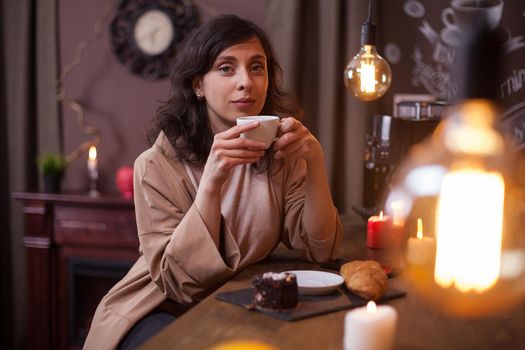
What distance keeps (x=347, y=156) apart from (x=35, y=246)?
173 centimetres

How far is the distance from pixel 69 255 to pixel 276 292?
8.16 ft

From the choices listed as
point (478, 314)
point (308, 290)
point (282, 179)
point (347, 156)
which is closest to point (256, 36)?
point (282, 179)

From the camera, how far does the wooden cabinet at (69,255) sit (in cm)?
338

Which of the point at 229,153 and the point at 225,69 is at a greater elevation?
the point at 225,69

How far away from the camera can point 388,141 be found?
2500mm

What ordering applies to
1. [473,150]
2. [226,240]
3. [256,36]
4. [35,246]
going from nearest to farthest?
[473,150] < [226,240] < [256,36] < [35,246]

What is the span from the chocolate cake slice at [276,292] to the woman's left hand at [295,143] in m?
0.47

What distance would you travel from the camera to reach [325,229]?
184cm

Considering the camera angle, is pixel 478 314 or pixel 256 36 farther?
pixel 256 36

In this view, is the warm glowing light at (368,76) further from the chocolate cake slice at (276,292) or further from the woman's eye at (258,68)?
the chocolate cake slice at (276,292)

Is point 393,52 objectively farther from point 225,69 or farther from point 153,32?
point 225,69

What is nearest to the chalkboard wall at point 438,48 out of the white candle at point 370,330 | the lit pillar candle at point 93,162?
the lit pillar candle at point 93,162

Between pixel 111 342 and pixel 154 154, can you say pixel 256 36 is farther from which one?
pixel 111 342

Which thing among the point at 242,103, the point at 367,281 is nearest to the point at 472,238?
the point at 367,281
